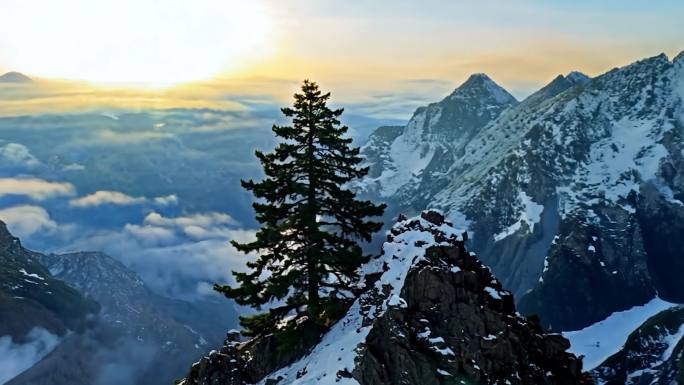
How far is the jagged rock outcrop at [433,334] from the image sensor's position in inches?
1268

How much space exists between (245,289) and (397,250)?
9.61 m

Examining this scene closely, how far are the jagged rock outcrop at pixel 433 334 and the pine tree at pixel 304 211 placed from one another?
289 centimetres

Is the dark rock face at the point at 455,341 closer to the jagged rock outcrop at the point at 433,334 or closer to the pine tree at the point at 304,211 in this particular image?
the jagged rock outcrop at the point at 433,334

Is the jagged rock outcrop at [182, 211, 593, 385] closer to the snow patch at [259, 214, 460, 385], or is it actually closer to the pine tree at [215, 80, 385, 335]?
the snow patch at [259, 214, 460, 385]

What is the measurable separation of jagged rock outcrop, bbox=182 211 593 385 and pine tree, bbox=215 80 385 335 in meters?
2.89

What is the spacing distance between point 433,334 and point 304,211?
1160 centimetres

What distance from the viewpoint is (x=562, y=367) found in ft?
115

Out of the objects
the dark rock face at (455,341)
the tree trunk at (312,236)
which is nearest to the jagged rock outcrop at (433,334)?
the dark rock face at (455,341)

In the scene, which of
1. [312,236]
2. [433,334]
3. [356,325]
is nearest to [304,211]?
[312,236]

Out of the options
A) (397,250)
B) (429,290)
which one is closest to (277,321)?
(397,250)

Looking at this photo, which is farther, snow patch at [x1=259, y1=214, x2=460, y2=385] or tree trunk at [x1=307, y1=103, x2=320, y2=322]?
tree trunk at [x1=307, y1=103, x2=320, y2=322]

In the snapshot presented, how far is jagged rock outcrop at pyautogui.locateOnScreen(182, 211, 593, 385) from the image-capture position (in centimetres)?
3222

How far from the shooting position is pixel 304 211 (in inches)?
1594

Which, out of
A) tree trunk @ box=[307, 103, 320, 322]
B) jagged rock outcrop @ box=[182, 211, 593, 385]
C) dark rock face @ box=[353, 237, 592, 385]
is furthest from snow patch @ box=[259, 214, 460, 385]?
tree trunk @ box=[307, 103, 320, 322]
